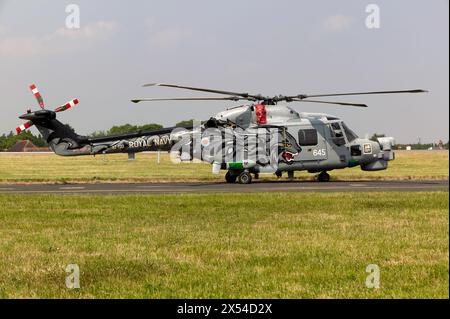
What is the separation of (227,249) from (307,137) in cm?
2041

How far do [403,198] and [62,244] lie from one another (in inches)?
488

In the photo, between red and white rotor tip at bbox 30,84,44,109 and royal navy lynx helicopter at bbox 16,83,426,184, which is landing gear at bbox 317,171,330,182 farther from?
red and white rotor tip at bbox 30,84,44,109

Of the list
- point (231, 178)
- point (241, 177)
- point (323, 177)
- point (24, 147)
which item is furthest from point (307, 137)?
point (24, 147)

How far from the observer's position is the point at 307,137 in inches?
1150

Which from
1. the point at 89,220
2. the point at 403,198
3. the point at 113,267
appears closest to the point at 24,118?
the point at 89,220

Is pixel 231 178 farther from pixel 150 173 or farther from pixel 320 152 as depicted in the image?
pixel 150 173

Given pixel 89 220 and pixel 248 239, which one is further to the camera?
pixel 89 220

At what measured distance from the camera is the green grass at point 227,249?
6.96 m

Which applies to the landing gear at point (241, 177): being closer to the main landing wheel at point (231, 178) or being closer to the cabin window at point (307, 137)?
the main landing wheel at point (231, 178)

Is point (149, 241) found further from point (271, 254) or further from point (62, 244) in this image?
point (271, 254)

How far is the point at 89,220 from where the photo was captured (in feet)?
44.8

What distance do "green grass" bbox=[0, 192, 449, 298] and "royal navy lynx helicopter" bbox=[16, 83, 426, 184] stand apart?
11.9 meters

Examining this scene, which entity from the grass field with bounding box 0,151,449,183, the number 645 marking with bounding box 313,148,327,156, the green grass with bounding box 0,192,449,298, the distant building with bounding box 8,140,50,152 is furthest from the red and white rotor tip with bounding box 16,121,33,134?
the distant building with bounding box 8,140,50,152

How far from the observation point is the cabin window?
29.2 metres
